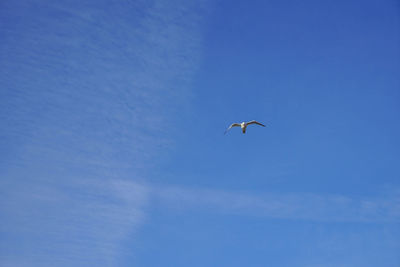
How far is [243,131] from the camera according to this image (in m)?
81.2
